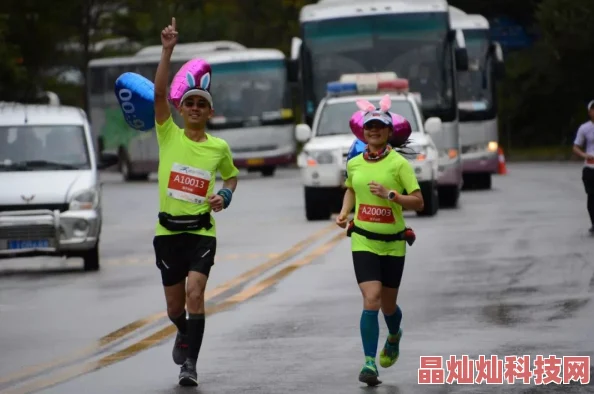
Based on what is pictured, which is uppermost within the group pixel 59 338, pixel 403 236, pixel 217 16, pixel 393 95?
pixel 403 236

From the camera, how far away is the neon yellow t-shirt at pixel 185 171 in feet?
35.9

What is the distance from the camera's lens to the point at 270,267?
62.9ft

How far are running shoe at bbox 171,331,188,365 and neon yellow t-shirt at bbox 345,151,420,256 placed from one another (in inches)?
44.9

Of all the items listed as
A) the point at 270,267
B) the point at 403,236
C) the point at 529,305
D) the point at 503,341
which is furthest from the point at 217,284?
the point at 403,236

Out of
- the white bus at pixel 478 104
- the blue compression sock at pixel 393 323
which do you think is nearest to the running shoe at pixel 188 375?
the blue compression sock at pixel 393 323

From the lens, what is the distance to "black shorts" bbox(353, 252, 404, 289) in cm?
1080

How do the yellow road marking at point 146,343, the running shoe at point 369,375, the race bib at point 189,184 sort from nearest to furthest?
the running shoe at point 369,375 → the race bib at point 189,184 → the yellow road marking at point 146,343

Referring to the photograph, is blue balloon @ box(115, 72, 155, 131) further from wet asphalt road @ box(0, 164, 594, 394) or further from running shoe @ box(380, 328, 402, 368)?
running shoe @ box(380, 328, 402, 368)

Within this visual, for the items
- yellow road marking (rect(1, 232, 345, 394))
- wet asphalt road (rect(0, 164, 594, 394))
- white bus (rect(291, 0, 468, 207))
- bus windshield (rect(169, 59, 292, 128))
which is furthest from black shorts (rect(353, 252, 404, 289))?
bus windshield (rect(169, 59, 292, 128))

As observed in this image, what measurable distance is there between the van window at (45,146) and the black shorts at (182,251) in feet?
31.9

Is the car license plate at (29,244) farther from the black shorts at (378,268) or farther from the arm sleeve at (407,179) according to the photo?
the arm sleeve at (407,179)

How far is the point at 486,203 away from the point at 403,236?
20.5 meters

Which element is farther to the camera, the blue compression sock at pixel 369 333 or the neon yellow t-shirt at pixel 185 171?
the neon yellow t-shirt at pixel 185 171

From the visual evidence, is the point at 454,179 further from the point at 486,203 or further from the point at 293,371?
the point at 293,371
